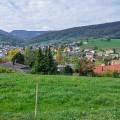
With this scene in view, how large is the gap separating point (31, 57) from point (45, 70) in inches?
764

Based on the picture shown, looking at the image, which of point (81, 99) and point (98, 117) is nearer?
point (98, 117)

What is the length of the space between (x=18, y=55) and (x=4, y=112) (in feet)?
163

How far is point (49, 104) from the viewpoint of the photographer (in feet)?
21.0

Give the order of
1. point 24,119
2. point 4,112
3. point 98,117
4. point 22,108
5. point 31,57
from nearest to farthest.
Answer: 1. point 24,119
2. point 98,117
3. point 4,112
4. point 22,108
5. point 31,57

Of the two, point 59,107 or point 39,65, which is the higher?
point 39,65

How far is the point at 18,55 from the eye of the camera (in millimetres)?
51875

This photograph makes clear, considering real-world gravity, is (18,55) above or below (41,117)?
above

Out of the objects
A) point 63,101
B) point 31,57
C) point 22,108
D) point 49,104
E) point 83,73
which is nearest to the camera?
point 22,108

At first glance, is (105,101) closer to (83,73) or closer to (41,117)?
(41,117)

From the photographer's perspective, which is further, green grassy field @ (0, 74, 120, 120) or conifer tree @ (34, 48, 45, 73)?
conifer tree @ (34, 48, 45, 73)

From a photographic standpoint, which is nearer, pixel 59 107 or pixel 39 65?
pixel 59 107

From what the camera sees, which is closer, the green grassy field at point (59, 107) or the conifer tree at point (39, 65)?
→ the green grassy field at point (59, 107)

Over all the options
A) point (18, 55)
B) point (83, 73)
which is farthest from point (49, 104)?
point (18, 55)

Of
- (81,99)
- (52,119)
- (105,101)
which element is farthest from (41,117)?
(105,101)
